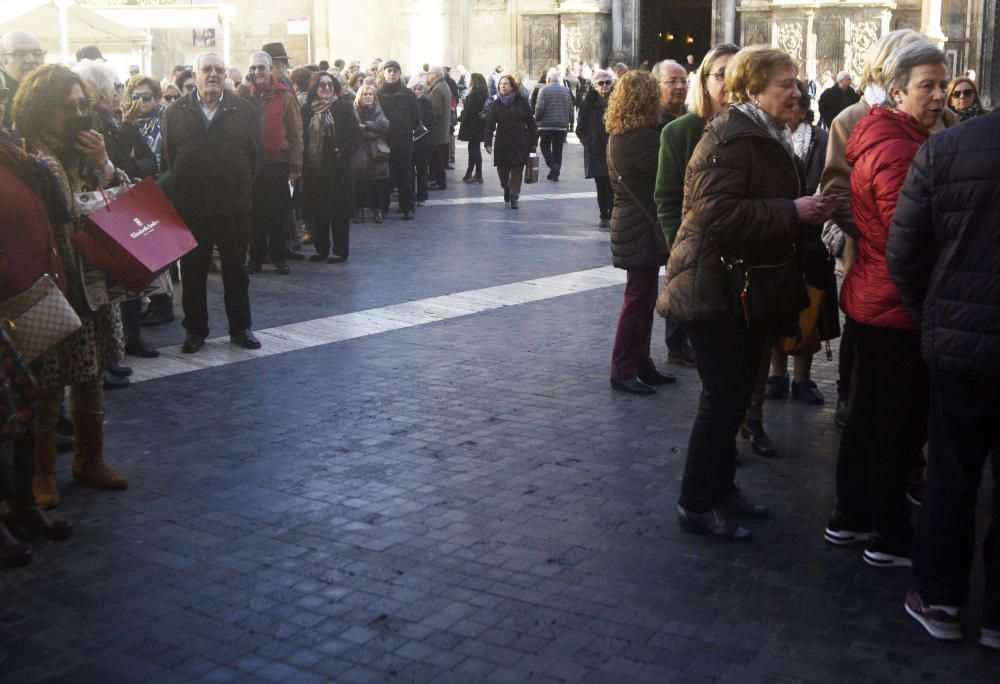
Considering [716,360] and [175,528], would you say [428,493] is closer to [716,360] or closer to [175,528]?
[175,528]

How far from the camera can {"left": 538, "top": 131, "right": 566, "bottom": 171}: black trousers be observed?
21.5 m

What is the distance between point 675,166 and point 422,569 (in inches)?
96.5

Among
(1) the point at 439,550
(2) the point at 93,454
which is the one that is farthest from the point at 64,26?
(1) the point at 439,550

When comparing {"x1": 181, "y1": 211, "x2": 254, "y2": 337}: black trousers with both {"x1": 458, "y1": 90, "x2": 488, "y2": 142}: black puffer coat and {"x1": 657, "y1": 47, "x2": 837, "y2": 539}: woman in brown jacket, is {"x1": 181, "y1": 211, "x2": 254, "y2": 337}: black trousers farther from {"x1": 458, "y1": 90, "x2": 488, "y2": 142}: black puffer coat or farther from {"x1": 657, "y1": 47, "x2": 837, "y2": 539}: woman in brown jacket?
{"x1": 458, "y1": 90, "x2": 488, "y2": 142}: black puffer coat

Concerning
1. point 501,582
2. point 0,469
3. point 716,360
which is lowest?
point 501,582

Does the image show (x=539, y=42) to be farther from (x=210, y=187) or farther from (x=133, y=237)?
(x=133, y=237)

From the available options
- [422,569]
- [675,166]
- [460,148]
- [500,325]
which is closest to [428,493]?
[422,569]

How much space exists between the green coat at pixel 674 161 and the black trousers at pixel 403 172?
1035 centimetres

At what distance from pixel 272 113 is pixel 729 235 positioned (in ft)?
25.0

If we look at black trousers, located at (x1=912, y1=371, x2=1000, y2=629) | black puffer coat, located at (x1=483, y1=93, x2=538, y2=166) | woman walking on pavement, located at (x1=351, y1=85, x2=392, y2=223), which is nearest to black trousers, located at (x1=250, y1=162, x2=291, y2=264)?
woman walking on pavement, located at (x1=351, y1=85, x2=392, y2=223)

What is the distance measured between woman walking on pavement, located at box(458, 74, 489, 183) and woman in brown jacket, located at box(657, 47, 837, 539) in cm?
1574

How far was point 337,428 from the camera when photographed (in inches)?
271

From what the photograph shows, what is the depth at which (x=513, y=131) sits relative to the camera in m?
17.7

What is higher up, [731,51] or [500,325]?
[731,51]
